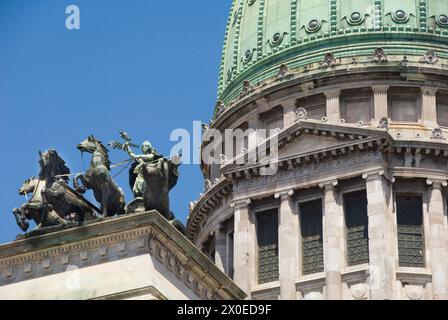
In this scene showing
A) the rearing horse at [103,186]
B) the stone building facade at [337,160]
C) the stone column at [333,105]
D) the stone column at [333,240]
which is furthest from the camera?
the stone column at [333,105]

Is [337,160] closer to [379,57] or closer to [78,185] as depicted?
[379,57]

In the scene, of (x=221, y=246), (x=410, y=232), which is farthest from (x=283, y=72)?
(x=410, y=232)

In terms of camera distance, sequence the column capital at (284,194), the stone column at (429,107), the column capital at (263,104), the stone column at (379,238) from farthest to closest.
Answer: the column capital at (263,104) → the stone column at (429,107) → the column capital at (284,194) → the stone column at (379,238)

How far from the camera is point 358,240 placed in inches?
2945

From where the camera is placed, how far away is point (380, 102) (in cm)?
7775

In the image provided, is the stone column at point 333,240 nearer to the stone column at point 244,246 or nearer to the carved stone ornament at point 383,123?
the carved stone ornament at point 383,123

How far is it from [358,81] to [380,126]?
340cm

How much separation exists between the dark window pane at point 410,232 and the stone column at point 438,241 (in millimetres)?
633

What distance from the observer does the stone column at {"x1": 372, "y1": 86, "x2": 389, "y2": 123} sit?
3049 inches

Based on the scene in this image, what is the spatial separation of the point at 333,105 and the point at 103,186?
27.3 metres

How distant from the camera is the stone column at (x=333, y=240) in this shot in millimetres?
73750

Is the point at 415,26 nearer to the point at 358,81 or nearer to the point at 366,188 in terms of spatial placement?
the point at 358,81

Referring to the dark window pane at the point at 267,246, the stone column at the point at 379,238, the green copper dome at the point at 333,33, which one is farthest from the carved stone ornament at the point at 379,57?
the dark window pane at the point at 267,246
